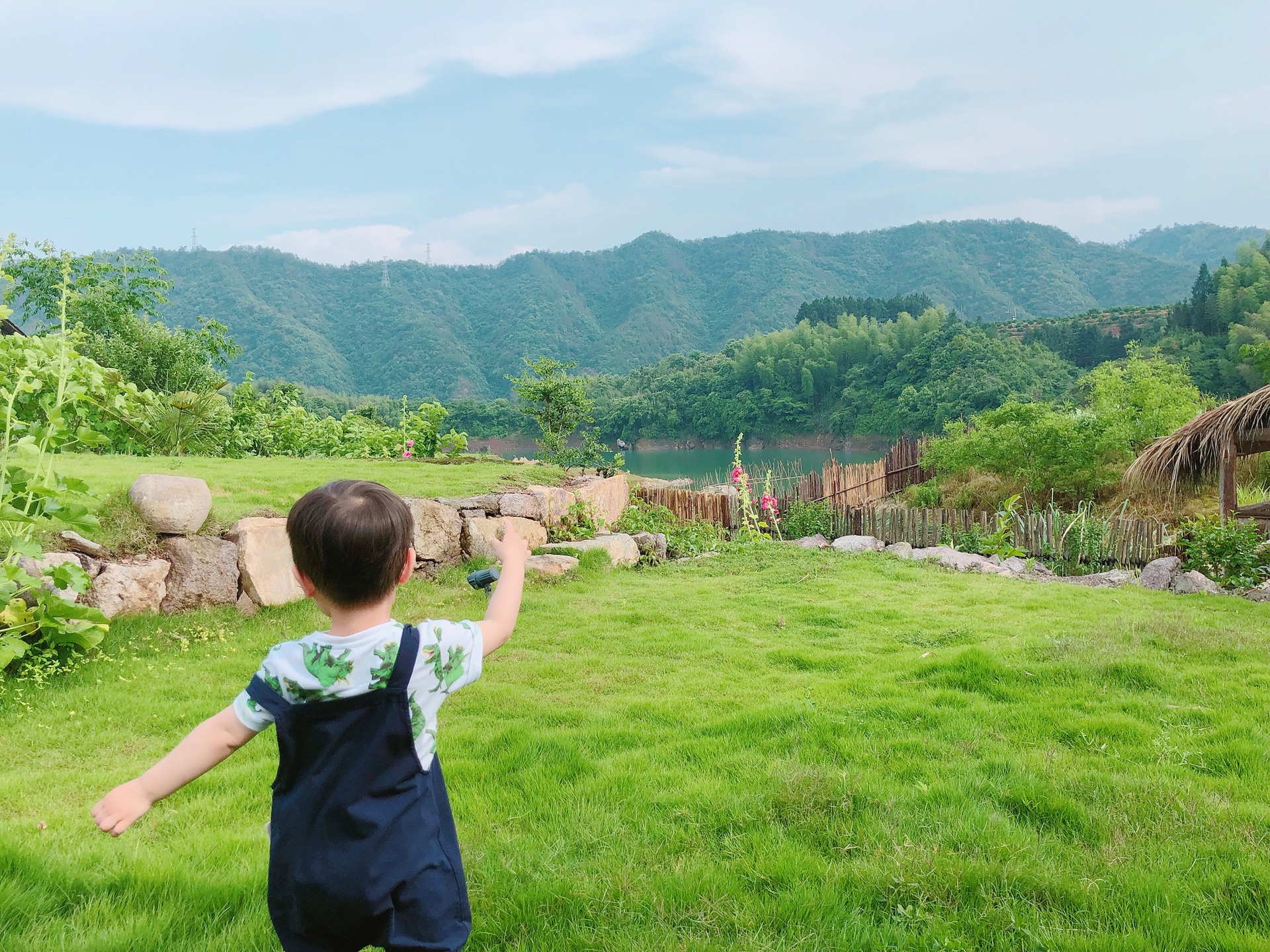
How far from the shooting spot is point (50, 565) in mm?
4301

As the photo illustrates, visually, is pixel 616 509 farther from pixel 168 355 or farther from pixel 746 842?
pixel 168 355

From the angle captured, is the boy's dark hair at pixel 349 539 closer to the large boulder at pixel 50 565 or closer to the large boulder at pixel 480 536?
the large boulder at pixel 50 565

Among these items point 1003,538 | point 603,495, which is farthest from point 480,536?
point 1003,538

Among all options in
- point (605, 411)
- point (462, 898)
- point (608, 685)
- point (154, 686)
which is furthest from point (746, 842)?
point (605, 411)

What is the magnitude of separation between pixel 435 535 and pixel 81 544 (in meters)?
2.64

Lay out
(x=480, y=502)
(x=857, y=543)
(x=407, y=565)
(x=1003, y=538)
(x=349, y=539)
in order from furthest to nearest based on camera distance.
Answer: (x=857, y=543) → (x=1003, y=538) → (x=480, y=502) → (x=407, y=565) → (x=349, y=539)

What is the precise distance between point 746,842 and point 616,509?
25.8 feet

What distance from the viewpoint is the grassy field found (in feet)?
18.4

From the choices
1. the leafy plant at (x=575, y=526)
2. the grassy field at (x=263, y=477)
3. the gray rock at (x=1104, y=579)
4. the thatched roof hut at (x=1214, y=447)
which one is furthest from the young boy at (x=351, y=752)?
the thatched roof hut at (x=1214, y=447)

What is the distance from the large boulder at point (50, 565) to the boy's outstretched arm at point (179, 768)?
3401 millimetres

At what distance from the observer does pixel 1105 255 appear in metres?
90.6

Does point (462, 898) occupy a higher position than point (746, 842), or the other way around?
→ point (462, 898)

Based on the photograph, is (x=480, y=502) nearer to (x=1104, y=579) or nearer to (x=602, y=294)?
(x=1104, y=579)

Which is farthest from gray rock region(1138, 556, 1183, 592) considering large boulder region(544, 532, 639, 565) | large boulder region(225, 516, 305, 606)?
large boulder region(225, 516, 305, 606)
